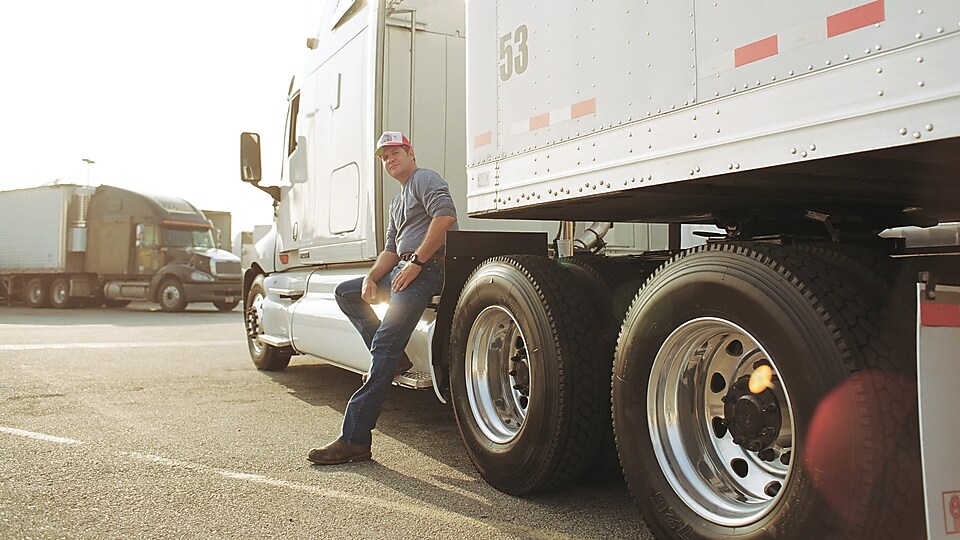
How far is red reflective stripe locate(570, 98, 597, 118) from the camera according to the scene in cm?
307

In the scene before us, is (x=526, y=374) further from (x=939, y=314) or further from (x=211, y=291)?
(x=211, y=291)

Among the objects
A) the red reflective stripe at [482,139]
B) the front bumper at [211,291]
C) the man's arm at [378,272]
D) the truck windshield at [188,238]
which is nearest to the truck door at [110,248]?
the truck windshield at [188,238]

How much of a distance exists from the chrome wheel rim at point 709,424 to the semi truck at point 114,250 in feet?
62.4

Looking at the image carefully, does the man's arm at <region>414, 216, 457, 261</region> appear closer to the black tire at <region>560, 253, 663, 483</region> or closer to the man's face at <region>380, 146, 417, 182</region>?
the man's face at <region>380, 146, 417, 182</region>

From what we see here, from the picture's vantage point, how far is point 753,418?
265 centimetres

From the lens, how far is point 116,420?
18.8ft

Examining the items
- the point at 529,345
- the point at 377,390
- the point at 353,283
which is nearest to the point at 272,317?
the point at 353,283

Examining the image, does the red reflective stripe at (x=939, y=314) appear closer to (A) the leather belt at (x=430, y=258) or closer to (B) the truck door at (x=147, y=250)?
(A) the leather belt at (x=430, y=258)

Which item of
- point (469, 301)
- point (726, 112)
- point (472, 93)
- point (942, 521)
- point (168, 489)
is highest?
point (472, 93)

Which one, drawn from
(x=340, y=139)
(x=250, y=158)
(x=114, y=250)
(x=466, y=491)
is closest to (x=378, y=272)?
(x=466, y=491)

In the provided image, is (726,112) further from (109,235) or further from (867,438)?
(109,235)

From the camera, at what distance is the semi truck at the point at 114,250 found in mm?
20609

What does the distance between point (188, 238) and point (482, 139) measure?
1940 centimetres

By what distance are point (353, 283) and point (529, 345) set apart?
187 centimetres
